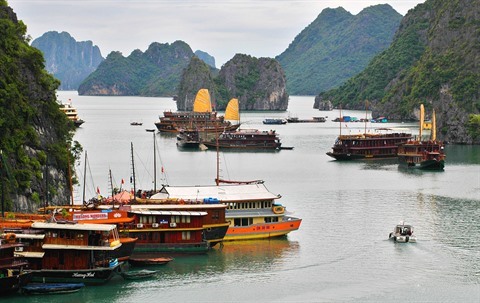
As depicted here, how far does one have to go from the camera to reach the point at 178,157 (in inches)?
4377

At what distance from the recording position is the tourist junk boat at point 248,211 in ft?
166

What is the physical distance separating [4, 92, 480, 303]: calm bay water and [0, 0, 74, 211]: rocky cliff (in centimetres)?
923

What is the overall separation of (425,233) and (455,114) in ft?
306

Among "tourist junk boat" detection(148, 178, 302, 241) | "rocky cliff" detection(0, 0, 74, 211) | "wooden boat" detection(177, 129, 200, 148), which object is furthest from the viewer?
"wooden boat" detection(177, 129, 200, 148)

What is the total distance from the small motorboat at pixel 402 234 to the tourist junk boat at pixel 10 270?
23287 millimetres

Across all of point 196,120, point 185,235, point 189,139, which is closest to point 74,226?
point 185,235

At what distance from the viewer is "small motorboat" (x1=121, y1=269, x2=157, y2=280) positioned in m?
41.8

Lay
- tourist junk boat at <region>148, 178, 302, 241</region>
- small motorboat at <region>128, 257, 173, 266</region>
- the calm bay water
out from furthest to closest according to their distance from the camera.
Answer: tourist junk boat at <region>148, 178, 302, 241</region> → small motorboat at <region>128, 257, 173, 266</region> → the calm bay water

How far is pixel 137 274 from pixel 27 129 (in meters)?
17.8

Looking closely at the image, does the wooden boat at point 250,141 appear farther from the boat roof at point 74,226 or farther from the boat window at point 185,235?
the boat roof at point 74,226


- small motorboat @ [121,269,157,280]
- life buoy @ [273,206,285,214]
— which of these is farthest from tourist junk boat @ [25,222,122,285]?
life buoy @ [273,206,285,214]

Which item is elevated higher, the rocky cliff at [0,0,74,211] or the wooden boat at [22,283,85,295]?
the rocky cliff at [0,0,74,211]

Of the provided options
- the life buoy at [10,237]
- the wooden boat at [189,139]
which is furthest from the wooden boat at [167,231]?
the wooden boat at [189,139]

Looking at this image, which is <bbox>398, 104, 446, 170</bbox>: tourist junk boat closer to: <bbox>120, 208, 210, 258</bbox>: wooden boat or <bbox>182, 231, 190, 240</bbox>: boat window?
<bbox>120, 208, 210, 258</bbox>: wooden boat
